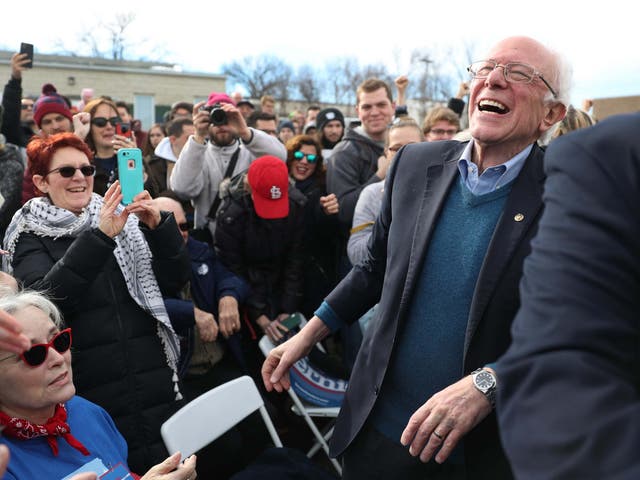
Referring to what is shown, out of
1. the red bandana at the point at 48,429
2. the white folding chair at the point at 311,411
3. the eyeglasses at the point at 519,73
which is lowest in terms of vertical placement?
the white folding chair at the point at 311,411

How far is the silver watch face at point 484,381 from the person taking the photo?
55.2 inches

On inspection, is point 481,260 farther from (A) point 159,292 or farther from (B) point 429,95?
(B) point 429,95

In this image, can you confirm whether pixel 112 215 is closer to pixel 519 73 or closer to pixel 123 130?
pixel 519 73

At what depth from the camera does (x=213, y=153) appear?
418 cm

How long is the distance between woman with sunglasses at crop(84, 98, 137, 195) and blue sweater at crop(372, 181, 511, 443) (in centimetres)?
268

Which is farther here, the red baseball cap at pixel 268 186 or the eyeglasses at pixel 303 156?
the eyeglasses at pixel 303 156

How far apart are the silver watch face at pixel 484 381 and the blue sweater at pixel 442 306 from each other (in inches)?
7.6

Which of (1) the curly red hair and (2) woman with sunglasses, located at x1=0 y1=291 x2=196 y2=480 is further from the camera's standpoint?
(1) the curly red hair

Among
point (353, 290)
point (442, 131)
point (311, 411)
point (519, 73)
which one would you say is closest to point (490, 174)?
point (519, 73)

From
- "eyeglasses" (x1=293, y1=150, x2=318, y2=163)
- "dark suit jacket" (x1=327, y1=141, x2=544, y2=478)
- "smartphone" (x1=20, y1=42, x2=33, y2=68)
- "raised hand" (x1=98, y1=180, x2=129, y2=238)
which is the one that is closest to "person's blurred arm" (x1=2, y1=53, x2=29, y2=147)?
"smartphone" (x1=20, y1=42, x2=33, y2=68)

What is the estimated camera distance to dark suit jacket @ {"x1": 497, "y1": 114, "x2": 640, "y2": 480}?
61 cm

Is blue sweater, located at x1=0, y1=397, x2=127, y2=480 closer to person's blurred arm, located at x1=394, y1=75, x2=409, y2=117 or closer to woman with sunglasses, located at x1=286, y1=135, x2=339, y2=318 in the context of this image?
woman with sunglasses, located at x1=286, y1=135, x2=339, y2=318

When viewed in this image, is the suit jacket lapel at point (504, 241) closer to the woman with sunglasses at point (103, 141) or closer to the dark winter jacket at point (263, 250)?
the dark winter jacket at point (263, 250)

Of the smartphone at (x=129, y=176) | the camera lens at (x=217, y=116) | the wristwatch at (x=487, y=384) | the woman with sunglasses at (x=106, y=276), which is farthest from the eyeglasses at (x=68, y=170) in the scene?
the wristwatch at (x=487, y=384)
